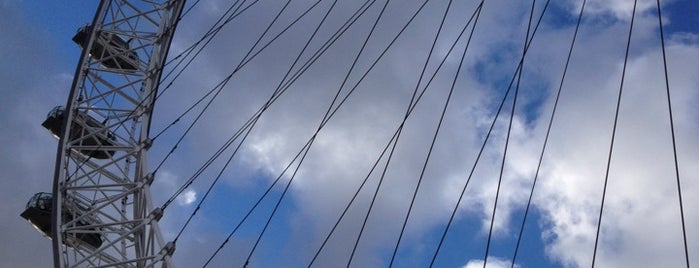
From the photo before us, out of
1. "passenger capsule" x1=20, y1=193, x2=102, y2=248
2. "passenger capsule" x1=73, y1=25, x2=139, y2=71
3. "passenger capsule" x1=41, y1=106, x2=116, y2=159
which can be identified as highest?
"passenger capsule" x1=73, y1=25, x2=139, y2=71

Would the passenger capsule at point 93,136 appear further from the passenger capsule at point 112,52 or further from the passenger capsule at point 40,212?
the passenger capsule at point 112,52

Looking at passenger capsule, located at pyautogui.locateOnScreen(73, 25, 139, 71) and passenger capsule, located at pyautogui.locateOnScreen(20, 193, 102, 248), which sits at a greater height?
passenger capsule, located at pyautogui.locateOnScreen(73, 25, 139, 71)

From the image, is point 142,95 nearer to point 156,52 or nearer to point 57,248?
point 156,52

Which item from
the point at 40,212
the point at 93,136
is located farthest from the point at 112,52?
the point at 40,212

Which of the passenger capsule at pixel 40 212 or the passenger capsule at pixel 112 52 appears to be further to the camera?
the passenger capsule at pixel 112 52

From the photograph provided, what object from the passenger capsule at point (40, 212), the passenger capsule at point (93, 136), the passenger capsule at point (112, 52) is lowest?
the passenger capsule at point (40, 212)

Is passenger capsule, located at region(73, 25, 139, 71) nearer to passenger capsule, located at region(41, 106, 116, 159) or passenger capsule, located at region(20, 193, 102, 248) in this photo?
passenger capsule, located at region(41, 106, 116, 159)

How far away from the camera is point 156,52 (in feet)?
80.5

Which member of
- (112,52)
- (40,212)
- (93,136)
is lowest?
(40,212)

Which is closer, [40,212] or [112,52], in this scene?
[40,212]

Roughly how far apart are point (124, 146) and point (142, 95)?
2025 millimetres

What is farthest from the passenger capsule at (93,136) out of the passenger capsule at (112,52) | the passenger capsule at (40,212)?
the passenger capsule at (112,52)

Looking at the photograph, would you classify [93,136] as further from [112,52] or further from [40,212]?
[112,52]

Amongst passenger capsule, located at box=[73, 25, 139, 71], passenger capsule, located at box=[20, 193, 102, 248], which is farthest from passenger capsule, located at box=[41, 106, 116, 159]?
passenger capsule, located at box=[73, 25, 139, 71]
